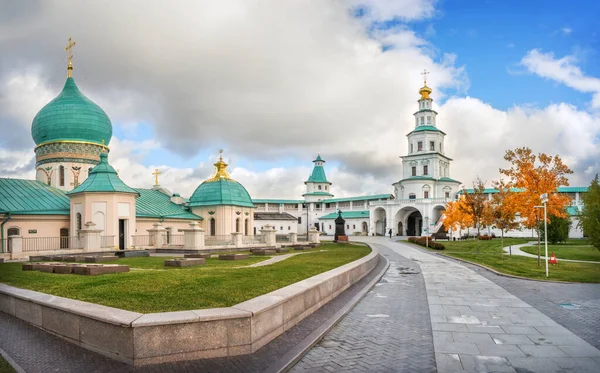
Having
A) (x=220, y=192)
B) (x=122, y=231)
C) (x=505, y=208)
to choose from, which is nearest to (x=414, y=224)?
(x=220, y=192)

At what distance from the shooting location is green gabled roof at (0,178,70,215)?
2975 cm

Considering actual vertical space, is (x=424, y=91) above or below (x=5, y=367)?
above

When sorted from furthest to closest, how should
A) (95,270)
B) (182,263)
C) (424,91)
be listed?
(424,91)
(182,263)
(95,270)

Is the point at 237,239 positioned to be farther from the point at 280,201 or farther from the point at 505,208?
the point at 280,201

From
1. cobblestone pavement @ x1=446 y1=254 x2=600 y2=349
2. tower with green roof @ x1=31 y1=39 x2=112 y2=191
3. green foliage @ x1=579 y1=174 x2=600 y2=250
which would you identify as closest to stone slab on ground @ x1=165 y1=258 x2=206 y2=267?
cobblestone pavement @ x1=446 y1=254 x2=600 y2=349

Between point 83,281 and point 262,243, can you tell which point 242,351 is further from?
point 262,243

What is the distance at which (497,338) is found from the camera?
7793mm

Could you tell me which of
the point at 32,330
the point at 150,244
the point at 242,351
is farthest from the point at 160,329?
the point at 150,244

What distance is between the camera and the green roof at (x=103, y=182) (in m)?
31.9

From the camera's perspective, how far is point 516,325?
8766 millimetres

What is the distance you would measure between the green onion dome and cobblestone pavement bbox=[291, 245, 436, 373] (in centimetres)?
3333

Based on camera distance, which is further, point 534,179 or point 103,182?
point 103,182

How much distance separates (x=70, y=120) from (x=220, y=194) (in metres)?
14.6

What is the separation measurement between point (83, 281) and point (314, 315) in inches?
216
